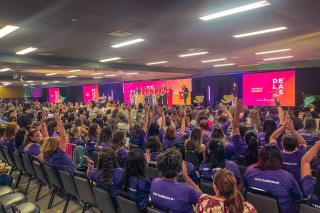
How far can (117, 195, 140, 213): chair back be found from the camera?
2.53m

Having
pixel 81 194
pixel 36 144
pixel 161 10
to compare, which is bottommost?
pixel 81 194

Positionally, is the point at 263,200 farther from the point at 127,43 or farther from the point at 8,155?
the point at 127,43

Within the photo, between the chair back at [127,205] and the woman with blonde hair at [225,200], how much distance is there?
26.4 inches

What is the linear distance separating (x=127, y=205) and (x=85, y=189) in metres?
1.08

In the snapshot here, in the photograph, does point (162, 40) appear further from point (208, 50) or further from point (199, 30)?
point (208, 50)

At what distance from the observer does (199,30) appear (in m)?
6.25

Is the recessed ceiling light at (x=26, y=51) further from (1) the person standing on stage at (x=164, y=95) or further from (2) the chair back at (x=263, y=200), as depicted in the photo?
(1) the person standing on stage at (x=164, y=95)

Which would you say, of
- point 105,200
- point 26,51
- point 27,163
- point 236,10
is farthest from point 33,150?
point 26,51

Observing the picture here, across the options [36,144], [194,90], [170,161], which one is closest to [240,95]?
[194,90]

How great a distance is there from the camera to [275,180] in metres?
2.82

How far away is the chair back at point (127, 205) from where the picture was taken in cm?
253

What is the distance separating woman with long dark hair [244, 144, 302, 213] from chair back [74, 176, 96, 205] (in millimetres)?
1870

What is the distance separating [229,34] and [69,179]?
505 cm

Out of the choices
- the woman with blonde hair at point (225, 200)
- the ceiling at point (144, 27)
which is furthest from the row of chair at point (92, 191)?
the ceiling at point (144, 27)
